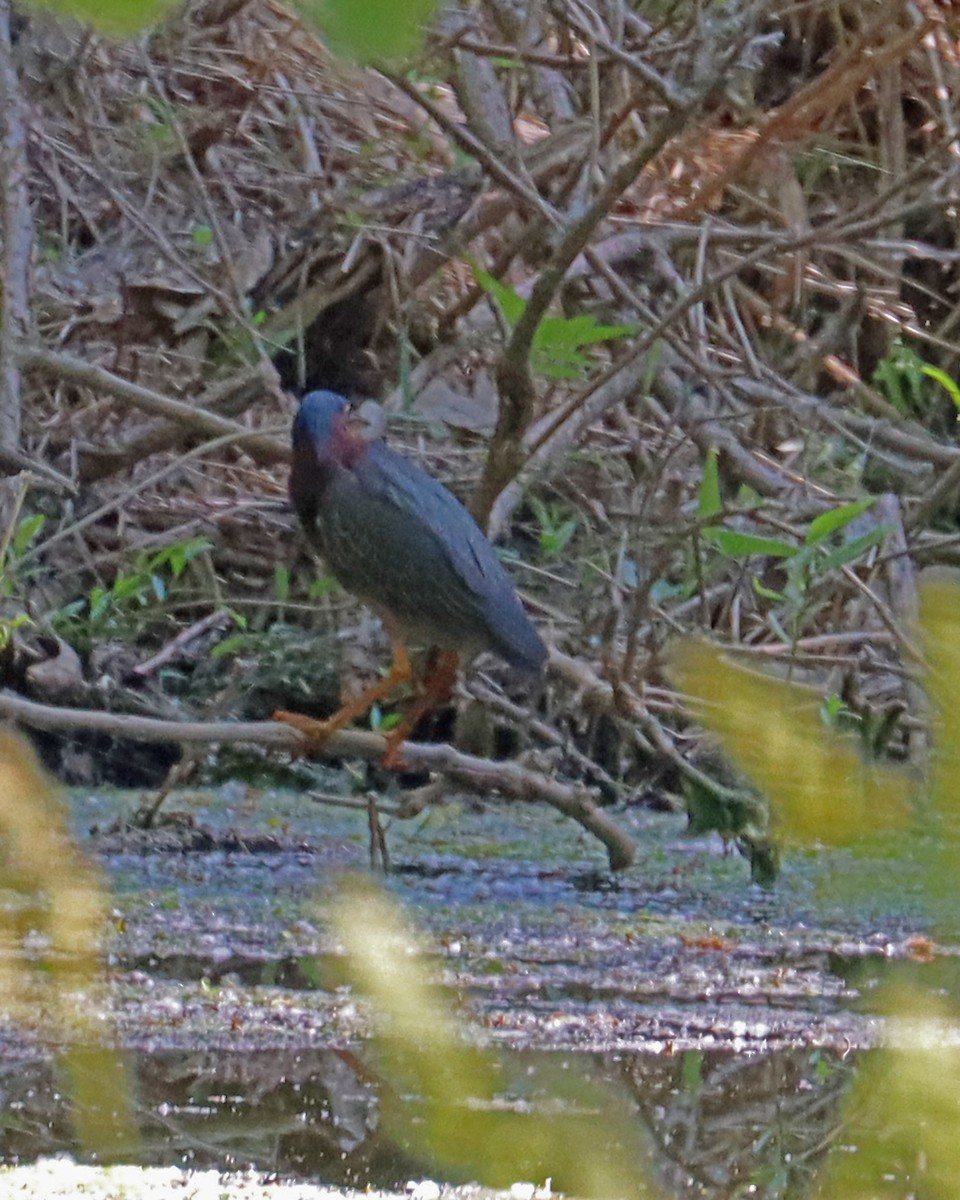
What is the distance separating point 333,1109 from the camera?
1410 millimetres

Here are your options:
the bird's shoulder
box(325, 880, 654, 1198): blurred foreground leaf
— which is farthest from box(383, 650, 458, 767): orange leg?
box(325, 880, 654, 1198): blurred foreground leaf

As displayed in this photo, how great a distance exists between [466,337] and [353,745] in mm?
1340

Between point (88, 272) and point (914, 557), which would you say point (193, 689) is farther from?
point (914, 557)

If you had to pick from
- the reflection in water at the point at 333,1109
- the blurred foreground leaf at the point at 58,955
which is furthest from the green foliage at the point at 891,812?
the blurred foreground leaf at the point at 58,955

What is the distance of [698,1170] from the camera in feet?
3.12

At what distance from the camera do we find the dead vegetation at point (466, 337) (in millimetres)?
2812

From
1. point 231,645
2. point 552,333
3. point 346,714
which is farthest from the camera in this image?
point 231,645

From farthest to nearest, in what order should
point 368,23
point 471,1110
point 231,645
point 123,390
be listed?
point 231,645, point 123,390, point 471,1110, point 368,23

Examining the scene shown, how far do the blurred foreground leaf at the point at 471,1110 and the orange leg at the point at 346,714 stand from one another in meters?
1.60

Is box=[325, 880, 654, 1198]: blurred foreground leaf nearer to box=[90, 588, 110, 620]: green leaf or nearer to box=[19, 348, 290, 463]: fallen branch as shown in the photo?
box=[19, 348, 290, 463]: fallen branch

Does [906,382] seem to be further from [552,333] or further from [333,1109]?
[333,1109]

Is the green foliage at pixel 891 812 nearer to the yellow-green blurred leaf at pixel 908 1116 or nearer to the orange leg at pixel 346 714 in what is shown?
the yellow-green blurred leaf at pixel 908 1116

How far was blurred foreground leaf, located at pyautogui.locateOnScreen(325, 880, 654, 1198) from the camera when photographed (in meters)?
0.42

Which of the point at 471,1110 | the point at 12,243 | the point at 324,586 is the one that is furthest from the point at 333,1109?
the point at 324,586
